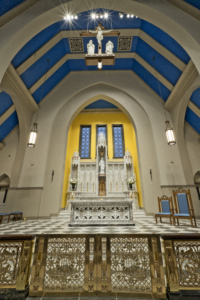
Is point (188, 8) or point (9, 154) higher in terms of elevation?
point (188, 8)

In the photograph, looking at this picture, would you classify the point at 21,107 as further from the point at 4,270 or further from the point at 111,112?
the point at 4,270

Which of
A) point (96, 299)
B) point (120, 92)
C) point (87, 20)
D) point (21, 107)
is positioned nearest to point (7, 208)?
point (21, 107)

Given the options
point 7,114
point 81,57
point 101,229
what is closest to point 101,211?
point 101,229

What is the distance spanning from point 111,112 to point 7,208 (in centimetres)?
847

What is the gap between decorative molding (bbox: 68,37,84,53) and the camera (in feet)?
25.0

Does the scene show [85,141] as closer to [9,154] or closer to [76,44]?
[9,154]

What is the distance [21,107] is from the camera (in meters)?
7.32

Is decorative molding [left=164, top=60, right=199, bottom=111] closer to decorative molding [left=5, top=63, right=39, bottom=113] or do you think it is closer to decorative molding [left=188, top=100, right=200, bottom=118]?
decorative molding [left=188, top=100, right=200, bottom=118]

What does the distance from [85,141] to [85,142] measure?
0.24 ft

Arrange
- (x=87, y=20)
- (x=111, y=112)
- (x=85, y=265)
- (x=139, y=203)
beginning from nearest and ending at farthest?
(x=85, y=265), (x=87, y=20), (x=139, y=203), (x=111, y=112)

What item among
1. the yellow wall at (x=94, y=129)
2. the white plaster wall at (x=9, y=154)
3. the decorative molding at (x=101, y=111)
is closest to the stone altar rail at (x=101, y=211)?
the yellow wall at (x=94, y=129)

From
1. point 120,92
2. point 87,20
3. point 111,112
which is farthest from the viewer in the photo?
point 111,112

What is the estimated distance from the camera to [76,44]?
7832 mm

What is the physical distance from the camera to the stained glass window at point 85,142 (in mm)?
10131
